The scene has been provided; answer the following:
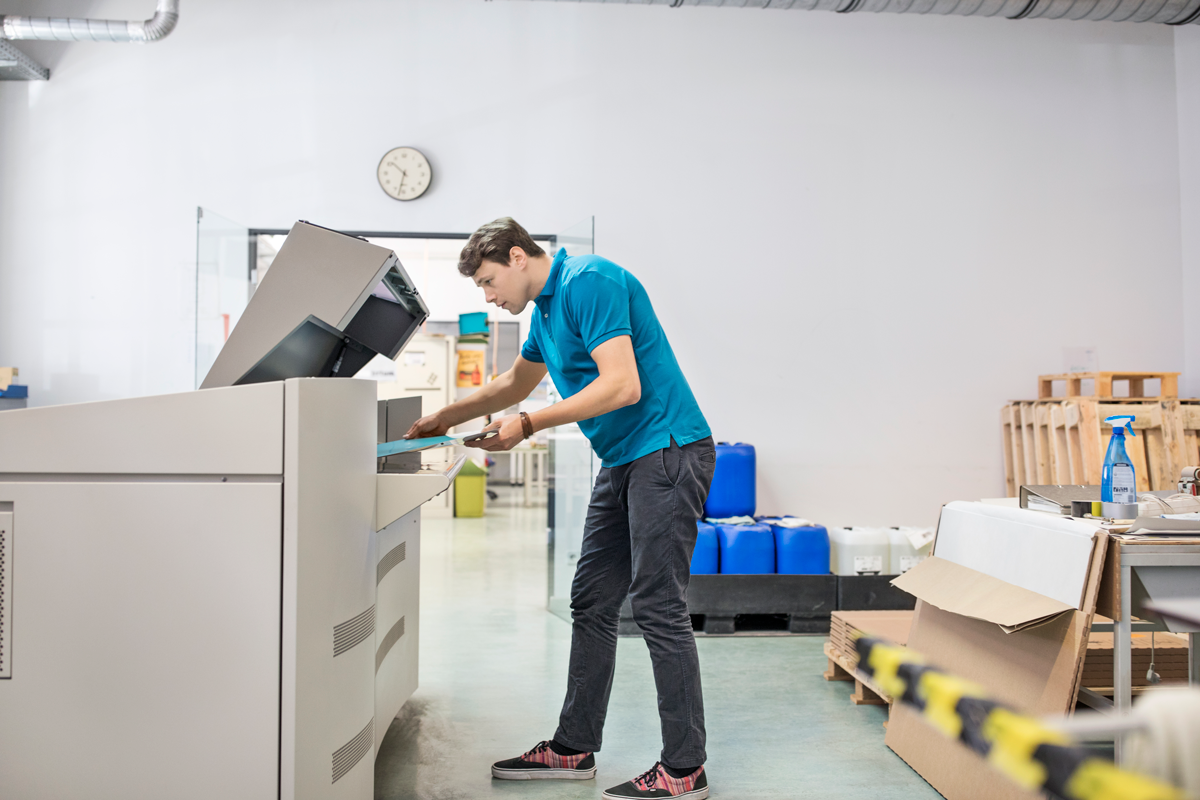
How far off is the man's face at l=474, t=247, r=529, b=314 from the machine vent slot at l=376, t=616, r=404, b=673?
2.95 feet

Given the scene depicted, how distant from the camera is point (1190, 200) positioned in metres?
4.42

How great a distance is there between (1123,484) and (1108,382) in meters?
2.53

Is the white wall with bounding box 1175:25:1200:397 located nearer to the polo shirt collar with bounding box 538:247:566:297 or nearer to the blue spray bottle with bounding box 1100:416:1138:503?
the blue spray bottle with bounding box 1100:416:1138:503

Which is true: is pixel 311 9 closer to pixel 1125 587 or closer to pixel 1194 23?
pixel 1125 587

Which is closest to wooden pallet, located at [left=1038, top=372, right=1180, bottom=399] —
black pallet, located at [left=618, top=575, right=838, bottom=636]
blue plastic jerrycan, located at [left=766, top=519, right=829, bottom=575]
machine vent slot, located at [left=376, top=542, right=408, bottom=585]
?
blue plastic jerrycan, located at [left=766, top=519, right=829, bottom=575]

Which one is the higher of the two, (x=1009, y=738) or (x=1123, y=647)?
(x=1009, y=738)

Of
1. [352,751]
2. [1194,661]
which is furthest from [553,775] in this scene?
[1194,661]

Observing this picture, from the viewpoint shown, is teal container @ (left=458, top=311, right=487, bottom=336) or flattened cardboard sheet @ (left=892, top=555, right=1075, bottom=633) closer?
flattened cardboard sheet @ (left=892, top=555, right=1075, bottom=633)

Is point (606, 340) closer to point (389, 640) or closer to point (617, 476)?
point (617, 476)

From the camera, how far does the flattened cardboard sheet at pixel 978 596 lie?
5.53ft

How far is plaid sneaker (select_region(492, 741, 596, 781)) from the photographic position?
2018mm

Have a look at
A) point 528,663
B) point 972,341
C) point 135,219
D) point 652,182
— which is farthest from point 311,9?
point 972,341

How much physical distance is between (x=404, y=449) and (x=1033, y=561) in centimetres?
156

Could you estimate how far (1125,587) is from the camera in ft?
5.27
